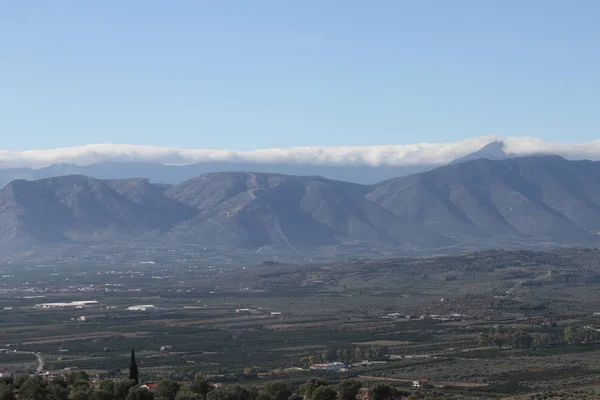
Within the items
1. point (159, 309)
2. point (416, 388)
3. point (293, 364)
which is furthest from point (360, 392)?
point (159, 309)

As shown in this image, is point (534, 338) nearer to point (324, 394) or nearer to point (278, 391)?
point (278, 391)

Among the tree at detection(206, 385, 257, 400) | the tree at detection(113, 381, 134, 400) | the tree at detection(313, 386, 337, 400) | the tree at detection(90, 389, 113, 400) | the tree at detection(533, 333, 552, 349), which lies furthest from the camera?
the tree at detection(533, 333, 552, 349)

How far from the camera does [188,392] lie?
81.9m

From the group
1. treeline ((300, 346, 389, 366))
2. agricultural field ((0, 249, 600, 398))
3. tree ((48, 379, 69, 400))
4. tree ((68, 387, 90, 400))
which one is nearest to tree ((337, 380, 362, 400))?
Result: agricultural field ((0, 249, 600, 398))

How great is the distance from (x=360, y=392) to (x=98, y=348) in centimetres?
6069

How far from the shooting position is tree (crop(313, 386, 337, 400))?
265 ft

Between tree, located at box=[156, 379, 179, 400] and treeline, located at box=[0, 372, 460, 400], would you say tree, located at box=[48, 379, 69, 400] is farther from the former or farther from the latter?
tree, located at box=[156, 379, 179, 400]

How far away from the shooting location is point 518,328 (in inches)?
5782

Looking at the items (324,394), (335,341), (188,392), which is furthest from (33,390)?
(335,341)

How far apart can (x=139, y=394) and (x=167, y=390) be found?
3925 millimetres

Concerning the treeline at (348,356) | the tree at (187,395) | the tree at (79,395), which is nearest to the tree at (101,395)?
the tree at (79,395)

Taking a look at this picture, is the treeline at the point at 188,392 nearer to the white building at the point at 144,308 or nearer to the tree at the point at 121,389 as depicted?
the tree at the point at 121,389

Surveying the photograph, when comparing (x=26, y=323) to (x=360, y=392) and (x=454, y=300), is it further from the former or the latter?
(x=360, y=392)

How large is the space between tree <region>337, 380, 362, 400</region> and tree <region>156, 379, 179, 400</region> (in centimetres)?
1163
